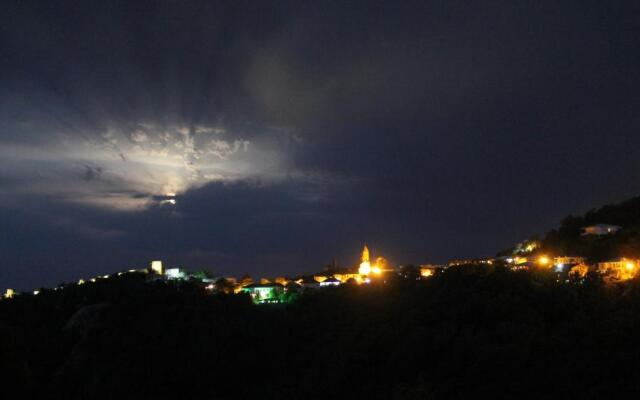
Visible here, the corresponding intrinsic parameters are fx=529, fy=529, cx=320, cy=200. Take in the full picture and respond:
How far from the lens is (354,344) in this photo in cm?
2183

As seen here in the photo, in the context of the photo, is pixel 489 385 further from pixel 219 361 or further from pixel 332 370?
pixel 219 361

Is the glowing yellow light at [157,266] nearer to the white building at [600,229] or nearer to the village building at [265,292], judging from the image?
the village building at [265,292]

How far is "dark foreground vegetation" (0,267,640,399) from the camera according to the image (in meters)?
15.9

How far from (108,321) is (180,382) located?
8.23 metres

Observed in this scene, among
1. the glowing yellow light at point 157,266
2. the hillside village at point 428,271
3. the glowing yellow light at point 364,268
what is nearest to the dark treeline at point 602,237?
the hillside village at point 428,271

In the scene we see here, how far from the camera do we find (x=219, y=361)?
75.4 ft

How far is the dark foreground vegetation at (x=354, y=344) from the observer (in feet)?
52.1

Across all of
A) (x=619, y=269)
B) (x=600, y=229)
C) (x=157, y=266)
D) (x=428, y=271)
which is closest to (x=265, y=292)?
(x=428, y=271)

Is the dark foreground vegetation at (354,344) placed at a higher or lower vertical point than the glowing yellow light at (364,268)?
lower

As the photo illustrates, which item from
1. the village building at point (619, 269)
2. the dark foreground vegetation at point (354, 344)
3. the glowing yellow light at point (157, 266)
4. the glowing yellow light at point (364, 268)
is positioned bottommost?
the dark foreground vegetation at point (354, 344)

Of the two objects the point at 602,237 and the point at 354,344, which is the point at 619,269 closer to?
the point at 602,237

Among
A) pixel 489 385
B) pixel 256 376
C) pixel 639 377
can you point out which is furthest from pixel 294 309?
pixel 639 377

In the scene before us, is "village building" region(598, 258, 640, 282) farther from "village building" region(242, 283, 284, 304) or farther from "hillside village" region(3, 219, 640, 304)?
"village building" region(242, 283, 284, 304)

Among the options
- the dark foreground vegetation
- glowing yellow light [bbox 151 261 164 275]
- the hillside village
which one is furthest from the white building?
glowing yellow light [bbox 151 261 164 275]
